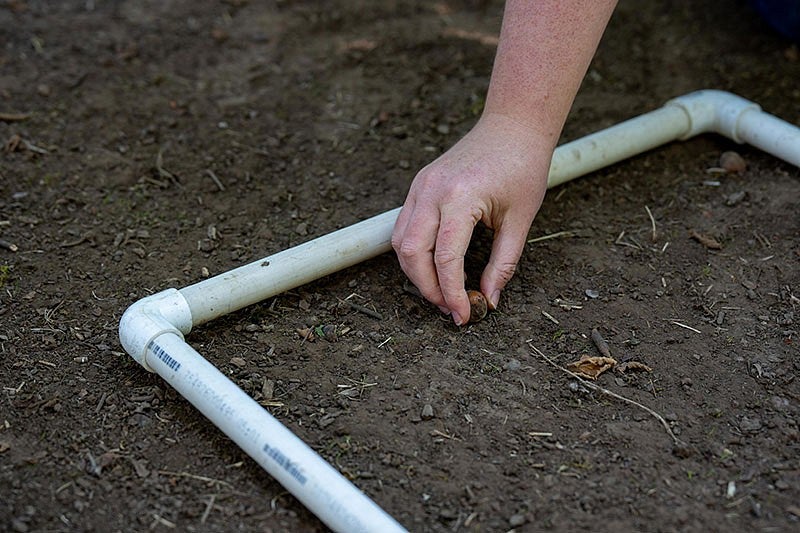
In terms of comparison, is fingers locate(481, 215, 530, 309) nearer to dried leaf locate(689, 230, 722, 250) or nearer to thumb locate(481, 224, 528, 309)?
thumb locate(481, 224, 528, 309)

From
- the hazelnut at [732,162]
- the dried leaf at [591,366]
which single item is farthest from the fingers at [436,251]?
the hazelnut at [732,162]

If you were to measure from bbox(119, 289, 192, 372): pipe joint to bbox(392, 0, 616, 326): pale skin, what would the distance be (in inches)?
18.3

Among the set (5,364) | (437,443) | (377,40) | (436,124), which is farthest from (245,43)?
(437,443)

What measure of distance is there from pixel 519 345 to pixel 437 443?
0.34 meters

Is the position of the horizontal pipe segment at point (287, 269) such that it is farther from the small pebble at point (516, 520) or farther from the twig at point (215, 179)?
the small pebble at point (516, 520)

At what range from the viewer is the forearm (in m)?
2.01

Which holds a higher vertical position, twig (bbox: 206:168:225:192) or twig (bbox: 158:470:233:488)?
twig (bbox: 158:470:233:488)

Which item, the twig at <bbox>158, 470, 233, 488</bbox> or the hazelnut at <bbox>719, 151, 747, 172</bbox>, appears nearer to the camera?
the twig at <bbox>158, 470, 233, 488</bbox>

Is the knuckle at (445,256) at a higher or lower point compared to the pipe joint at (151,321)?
higher

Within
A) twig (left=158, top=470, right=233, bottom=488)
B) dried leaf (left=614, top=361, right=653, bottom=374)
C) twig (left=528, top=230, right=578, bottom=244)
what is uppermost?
dried leaf (left=614, top=361, right=653, bottom=374)

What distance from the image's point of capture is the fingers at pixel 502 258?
2021 mm

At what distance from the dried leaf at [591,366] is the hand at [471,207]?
231 mm

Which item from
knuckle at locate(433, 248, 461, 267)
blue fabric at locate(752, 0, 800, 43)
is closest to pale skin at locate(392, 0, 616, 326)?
knuckle at locate(433, 248, 461, 267)

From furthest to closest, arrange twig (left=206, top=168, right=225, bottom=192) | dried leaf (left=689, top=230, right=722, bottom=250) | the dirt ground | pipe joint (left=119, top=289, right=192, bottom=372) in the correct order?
1. twig (left=206, top=168, right=225, bottom=192)
2. dried leaf (left=689, top=230, right=722, bottom=250)
3. pipe joint (left=119, top=289, right=192, bottom=372)
4. the dirt ground
